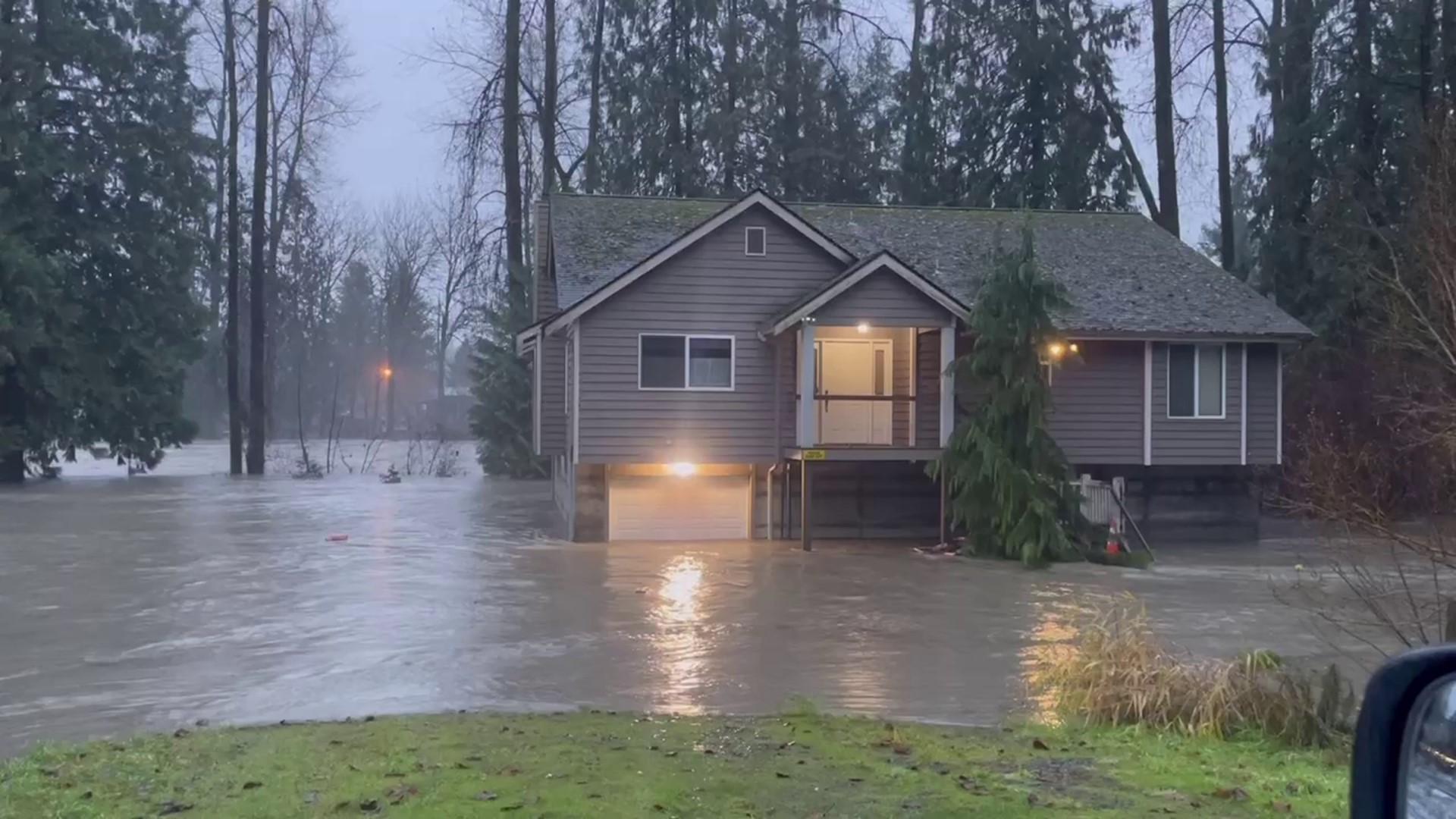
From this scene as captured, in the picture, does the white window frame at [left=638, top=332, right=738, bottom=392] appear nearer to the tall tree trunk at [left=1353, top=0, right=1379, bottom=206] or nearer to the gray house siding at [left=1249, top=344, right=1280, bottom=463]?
the gray house siding at [left=1249, top=344, right=1280, bottom=463]

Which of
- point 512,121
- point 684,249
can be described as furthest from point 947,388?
point 512,121

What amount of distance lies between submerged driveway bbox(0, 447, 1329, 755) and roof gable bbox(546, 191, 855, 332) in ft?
13.2

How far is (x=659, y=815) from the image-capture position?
6.44 meters

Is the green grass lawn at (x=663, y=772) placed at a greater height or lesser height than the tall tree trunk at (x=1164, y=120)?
lesser

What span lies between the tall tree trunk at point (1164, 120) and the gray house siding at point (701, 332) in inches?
627

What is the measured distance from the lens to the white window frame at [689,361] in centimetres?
2402

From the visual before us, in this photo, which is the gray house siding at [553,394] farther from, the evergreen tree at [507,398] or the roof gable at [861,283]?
the evergreen tree at [507,398]

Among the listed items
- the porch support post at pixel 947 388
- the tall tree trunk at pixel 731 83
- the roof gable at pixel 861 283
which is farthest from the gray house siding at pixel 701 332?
the tall tree trunk at pixel 731 83

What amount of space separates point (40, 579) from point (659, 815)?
15060 mm

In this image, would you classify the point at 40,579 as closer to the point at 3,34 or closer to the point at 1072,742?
the point at 1072,742

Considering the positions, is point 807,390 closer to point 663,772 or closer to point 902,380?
point 902,380

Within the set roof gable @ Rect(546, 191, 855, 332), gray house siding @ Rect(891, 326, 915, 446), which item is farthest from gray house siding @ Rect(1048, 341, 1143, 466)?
roof gable @ Rect(546, 191, 855, 332)

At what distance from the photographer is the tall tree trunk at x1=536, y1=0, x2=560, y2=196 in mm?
41875

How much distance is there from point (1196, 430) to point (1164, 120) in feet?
44.7
